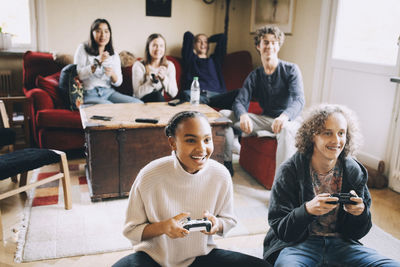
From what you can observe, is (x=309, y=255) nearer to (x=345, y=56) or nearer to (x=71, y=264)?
(x=71, y=264)

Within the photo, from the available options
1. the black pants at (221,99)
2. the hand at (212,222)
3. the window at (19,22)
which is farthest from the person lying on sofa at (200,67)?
the hand at (212,222)

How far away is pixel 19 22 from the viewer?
4098 mm

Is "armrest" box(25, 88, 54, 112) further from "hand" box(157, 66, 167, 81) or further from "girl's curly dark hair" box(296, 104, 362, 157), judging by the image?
"girl's curly dark hair" box(296, 104, 362, 157)

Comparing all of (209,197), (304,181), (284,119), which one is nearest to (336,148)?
(304,181)

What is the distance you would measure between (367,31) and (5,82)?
3704 millimetres

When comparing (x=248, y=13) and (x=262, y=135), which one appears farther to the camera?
(x=248, y=13)

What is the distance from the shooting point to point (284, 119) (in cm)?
277

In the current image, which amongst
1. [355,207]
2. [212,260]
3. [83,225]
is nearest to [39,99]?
[83,225]

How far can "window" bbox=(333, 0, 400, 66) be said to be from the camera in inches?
119

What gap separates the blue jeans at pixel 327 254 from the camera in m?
1.35

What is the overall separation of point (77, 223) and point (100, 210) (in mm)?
205

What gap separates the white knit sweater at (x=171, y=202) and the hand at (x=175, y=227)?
0.09m

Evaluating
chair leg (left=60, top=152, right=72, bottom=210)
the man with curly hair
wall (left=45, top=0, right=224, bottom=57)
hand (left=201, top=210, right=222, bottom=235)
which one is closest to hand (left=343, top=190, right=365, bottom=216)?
the man with curly hair

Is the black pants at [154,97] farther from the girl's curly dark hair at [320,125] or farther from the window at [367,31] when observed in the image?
the girl's curly dark hair at [320,125]
